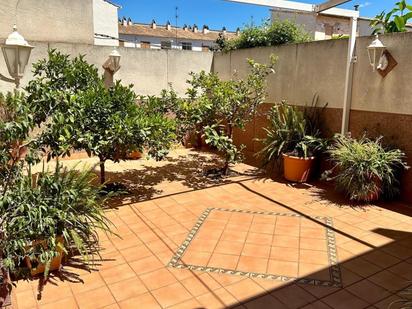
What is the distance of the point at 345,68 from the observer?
7270 millimetres

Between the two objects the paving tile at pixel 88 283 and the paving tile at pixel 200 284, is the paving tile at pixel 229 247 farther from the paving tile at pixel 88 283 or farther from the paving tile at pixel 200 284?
the paving tile at pixel 88 283

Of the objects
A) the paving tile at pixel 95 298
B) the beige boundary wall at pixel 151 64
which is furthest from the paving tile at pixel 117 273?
the beige boundary wall at pixel 151 64

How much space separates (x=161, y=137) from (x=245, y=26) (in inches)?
265

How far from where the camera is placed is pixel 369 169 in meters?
6.17

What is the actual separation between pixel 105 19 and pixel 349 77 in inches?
584

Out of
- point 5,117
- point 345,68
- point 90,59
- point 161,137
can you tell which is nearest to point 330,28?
point 345,68

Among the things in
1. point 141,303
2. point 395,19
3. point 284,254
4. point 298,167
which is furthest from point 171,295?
point 395,19

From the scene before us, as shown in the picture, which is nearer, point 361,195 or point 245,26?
point 361,195

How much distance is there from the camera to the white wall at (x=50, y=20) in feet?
30.8

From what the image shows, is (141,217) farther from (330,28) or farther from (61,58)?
(330,28)

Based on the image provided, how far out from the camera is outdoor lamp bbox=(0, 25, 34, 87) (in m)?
4.23

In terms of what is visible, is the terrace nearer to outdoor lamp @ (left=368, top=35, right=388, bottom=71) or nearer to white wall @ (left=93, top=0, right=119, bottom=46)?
outdoor lamp @ (left=368, top=35, right=388, bottom=71)

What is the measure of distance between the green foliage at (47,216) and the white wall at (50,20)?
719 centimetres

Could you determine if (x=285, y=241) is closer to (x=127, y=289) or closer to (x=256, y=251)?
(x=256, y=251)
